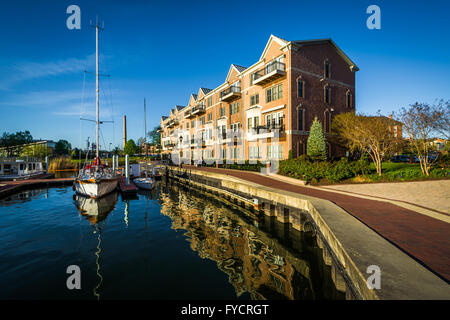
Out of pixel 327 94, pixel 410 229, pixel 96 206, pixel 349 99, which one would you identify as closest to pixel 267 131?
pixel 327 94

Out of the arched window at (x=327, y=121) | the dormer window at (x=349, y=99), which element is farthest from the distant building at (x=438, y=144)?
the dormer window at (x=349, y=99)

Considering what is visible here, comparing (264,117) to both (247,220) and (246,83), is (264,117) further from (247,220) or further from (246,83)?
(247,220)

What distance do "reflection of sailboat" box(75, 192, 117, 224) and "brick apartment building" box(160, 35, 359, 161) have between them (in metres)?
17.5

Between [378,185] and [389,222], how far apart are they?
811cm

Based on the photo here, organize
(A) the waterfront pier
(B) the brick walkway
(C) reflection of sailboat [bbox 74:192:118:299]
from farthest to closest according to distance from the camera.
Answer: (C) reflection of sailboat [bbox 74:192:118:299] < (B) the brick walkway < (A) the waterfront pier

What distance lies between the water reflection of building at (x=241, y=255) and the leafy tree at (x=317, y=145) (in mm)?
11006

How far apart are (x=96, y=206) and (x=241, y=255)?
44.2 feet

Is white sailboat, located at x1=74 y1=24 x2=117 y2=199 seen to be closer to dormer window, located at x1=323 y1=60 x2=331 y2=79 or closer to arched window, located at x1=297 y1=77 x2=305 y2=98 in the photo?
arched window, located at x1=297 y1=77 x2=305 y2=98

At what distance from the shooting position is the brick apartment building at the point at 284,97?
22922 millimetres

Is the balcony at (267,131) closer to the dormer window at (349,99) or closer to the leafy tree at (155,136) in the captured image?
the dormer window at (349,99)

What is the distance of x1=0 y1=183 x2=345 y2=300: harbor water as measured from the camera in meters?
5.96

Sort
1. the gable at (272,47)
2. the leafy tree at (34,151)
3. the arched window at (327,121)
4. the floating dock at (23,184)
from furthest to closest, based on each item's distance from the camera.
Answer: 1. the leafy tree at (34,151)
2. the arched window at (327,121)
3. the gable at (272,47)
4. the floating dock at (23,184)

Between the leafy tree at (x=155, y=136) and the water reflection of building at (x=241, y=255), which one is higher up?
the leafy tree at (x=155, y=136)

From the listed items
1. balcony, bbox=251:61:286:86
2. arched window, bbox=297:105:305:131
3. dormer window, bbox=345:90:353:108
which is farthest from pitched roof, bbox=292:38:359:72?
arched window, bbox=297:105:305:131
